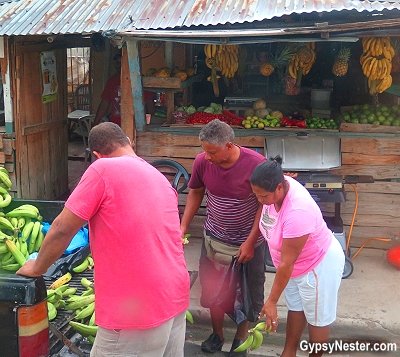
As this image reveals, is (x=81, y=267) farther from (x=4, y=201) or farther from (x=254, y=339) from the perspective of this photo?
(x=254, y=339)

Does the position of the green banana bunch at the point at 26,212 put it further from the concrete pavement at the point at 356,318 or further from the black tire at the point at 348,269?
the black tire at the point at 348,269

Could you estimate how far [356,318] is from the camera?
5105mm

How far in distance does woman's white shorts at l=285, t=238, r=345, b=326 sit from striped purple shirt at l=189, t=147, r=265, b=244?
68cm

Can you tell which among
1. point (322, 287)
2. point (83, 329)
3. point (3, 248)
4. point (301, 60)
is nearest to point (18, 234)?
point (3, 248)

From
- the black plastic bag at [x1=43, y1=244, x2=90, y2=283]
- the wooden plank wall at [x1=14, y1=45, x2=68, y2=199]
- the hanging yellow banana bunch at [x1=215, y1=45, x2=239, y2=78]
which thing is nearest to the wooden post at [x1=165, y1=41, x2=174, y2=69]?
the hanging yellow banana bunch at [x1=215, y1=45, x2=239, y2=78]

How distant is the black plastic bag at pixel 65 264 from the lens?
12.2 ft

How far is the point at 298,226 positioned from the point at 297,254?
0.65 feet

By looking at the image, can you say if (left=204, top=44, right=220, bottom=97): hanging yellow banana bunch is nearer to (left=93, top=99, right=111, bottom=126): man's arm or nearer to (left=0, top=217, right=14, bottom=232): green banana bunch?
(left=93, top=99, right=111, bottom=126): man's arm

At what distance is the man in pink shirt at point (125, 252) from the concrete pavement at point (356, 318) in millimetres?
2117

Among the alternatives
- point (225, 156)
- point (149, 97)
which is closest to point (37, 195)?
point (149, 97)

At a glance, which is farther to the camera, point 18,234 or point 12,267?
point 18,234

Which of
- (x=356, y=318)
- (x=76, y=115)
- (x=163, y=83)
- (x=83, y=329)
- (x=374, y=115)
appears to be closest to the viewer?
(x=83, y=329)

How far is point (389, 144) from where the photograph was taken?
20.8ft

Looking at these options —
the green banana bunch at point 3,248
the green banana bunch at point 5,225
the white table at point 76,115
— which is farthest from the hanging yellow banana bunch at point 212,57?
the white table at point 76,115
